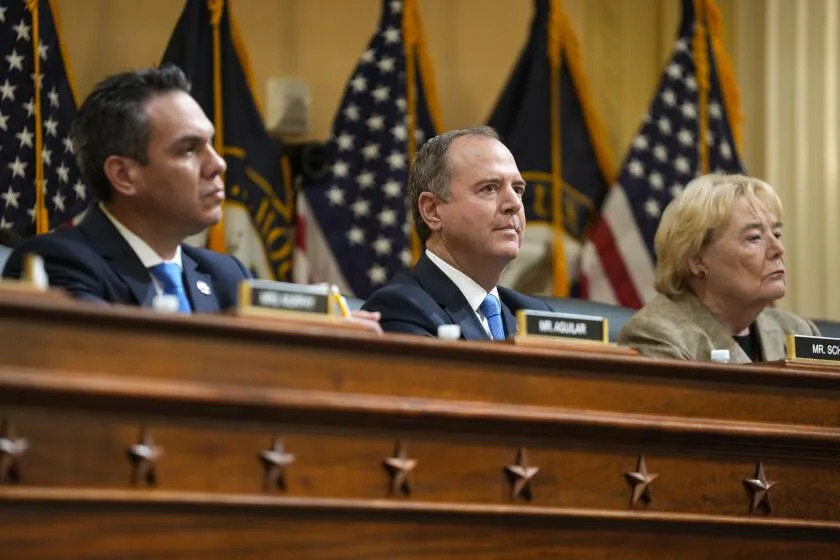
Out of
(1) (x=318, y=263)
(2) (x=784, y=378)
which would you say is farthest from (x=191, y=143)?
(1) (x=318, y=263)

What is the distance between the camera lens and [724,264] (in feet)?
15.7

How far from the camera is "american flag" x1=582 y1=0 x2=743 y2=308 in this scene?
7.04 metres

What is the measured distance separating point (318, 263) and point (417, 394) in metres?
3.58

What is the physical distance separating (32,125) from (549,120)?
2.33 meters

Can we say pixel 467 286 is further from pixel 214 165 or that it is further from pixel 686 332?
pixel 214 165

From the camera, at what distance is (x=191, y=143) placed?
3.63 metres

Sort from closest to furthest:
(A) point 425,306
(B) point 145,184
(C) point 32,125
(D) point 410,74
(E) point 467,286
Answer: (B) point 145,184 → (A) point 425,306 → (E) point 467,286 → (C) point 32,125 → (D) point 410,74

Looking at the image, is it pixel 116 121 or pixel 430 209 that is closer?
pixel 116 121

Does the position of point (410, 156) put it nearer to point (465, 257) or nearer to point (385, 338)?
point (465, 257)

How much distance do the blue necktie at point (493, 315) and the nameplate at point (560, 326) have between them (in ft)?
2.68

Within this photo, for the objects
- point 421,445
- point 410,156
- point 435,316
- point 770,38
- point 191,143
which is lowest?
point 421,445

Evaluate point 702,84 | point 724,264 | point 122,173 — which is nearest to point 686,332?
point 724,264

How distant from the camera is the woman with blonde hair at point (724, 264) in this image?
4.75m

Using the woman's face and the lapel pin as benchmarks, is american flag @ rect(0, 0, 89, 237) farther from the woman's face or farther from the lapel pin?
the woman's face
